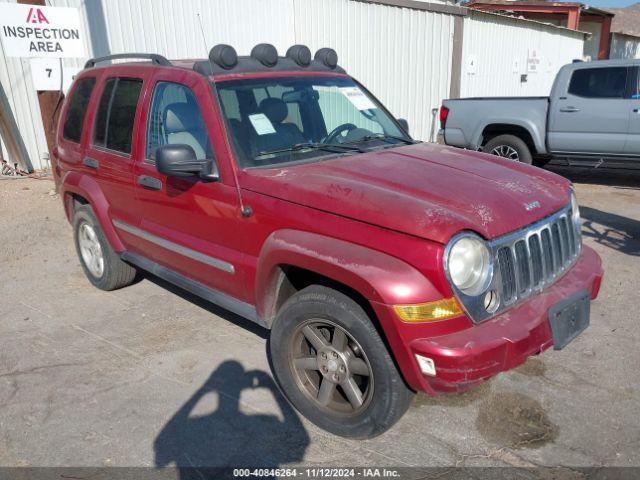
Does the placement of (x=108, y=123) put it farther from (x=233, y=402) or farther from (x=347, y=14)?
(x=347, y=14)

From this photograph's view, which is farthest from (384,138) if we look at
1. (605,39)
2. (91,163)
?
(605,39)

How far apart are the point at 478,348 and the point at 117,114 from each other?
3.30 m

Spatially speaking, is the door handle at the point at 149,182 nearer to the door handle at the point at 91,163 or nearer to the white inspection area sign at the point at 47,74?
the door handle at the point at 91,163

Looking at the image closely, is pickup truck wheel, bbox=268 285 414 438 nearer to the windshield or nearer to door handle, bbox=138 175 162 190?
the windshield

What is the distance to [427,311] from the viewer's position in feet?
8.43

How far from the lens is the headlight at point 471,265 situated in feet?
8.64

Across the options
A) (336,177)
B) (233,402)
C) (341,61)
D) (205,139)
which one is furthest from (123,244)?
(341,61)

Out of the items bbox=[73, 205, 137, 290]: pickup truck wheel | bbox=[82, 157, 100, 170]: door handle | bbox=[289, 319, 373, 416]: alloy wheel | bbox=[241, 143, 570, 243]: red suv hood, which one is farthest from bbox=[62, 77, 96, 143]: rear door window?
bbox=[289, 319, 373, 416]: alloy wheel

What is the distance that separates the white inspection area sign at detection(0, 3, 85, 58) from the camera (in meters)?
7.55

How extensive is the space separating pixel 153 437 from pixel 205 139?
179 centimetres

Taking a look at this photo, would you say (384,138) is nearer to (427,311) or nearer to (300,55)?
(300,55)

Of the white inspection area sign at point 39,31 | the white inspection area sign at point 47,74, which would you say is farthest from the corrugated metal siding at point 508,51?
the white inspection area sign at point 47,74

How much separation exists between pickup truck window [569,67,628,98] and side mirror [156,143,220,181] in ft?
23.9

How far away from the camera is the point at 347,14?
36.6 ft
